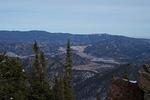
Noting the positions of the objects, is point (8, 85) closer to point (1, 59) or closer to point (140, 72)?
point (1, 59)

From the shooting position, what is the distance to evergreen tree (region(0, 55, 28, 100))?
5503 centimetres

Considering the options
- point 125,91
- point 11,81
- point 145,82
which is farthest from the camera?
point 11,81

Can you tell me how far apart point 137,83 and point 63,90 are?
50038 millimetres

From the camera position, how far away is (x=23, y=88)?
198 ft

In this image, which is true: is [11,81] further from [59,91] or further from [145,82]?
[59,91]

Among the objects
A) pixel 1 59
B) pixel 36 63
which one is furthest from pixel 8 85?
pixel 36 63

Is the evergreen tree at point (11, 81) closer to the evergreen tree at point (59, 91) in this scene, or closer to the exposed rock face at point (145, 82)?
the evergreen tree at point (59, 91)

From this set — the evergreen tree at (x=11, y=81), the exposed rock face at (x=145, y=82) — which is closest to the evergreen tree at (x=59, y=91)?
the evergreen tree at (x=11, y=81)

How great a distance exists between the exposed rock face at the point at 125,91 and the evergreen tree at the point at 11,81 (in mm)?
22348

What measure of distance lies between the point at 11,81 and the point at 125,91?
27.1 m

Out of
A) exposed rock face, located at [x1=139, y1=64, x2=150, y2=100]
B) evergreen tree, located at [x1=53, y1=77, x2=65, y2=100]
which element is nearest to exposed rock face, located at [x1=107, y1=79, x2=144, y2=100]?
exposed rock face, located at [x1=139, y1=64, x2=150, y2=100]

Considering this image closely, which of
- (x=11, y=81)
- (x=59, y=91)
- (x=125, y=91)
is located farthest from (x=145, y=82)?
(x=59, y=91)

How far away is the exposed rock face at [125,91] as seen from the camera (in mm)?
34781

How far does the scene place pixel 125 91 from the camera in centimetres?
3497
